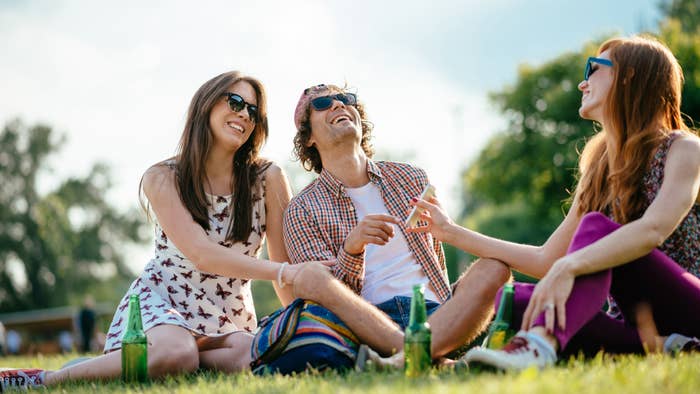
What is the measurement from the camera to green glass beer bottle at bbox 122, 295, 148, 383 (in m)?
4.20

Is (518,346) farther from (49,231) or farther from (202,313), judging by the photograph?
(49,231)

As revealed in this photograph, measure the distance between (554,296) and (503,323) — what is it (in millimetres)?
530

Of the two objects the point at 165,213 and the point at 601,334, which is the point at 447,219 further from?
the point at 165,213

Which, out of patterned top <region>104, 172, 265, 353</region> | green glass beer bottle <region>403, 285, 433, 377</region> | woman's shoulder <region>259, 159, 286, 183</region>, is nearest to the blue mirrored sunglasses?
green glass beer bottle <region>403, 285, 433, 377</region>

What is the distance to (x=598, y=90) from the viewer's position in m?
4.34

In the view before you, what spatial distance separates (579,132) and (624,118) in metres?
27.1

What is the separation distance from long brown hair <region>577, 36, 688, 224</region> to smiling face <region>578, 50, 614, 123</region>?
5 cm

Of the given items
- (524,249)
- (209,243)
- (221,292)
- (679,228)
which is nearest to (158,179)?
(209,243)

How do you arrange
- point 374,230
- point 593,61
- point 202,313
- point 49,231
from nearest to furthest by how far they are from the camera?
point 593,61 → point 374,230 → point 202,313 → point 49,231

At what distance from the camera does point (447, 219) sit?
4820mm

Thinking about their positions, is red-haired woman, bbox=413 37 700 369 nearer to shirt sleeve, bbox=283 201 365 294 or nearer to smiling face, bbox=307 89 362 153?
shirt sleeve, bbox=283 201 365 294

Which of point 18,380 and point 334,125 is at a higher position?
point 334,125

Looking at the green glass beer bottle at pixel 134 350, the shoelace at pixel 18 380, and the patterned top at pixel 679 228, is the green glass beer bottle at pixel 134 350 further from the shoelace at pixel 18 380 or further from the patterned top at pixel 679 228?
the patterned top at pixel 679 228

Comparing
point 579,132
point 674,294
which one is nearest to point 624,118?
point 674,294
